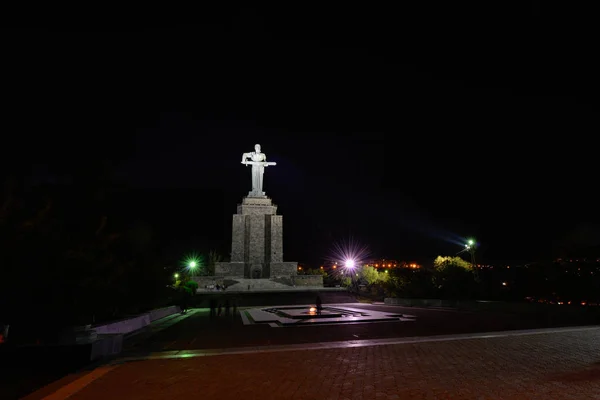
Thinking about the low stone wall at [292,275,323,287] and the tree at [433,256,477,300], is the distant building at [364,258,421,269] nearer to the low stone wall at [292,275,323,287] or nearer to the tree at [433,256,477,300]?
the low stone wall at [292,275,323,287]

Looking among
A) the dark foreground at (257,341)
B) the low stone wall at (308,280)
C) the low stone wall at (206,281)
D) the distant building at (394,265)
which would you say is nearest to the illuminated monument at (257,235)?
the low stone wall at (308,280)

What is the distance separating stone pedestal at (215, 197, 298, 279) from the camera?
47.4 metres

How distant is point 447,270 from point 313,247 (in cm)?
7783

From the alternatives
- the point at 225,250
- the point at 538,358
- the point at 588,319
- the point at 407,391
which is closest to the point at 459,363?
the point at 538,358

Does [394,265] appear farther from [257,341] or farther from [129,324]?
[257,341]

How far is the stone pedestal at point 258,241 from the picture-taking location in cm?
4738

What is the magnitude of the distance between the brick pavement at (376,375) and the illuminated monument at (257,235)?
125ft

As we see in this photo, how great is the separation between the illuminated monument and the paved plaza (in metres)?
34.4

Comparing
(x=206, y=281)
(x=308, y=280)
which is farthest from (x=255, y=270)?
(x=308, y=280)

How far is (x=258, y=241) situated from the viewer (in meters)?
48.4

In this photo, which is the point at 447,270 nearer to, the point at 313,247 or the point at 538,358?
the point at 538,358

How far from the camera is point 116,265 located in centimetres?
1316

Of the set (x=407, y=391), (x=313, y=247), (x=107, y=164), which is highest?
(x=313, y=247)

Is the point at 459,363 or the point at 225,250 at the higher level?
the point at 225,250
